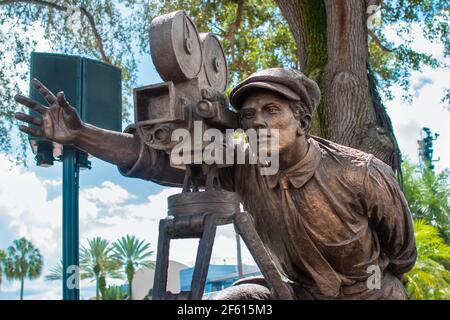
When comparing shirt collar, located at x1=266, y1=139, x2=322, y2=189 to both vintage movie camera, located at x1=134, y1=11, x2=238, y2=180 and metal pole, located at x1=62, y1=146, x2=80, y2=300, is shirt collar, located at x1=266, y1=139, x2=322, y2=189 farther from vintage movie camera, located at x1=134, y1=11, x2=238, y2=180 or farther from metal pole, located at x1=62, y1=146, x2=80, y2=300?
metal pole, located at x1=62, y1=146, x2=80, y2=300

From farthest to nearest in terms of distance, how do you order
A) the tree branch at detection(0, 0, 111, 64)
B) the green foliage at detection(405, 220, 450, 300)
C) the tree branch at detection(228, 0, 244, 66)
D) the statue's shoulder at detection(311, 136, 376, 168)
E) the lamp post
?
1. the green foliage at detection(405, 220, 450, 300)
2. the tree branch at detection(0, 0, 111, 64)
3. the tree branch at detection(228, 0, 244, 66)
4. the lamp post
5. the statue's shoulder at detection(311, 136, 376, 168)

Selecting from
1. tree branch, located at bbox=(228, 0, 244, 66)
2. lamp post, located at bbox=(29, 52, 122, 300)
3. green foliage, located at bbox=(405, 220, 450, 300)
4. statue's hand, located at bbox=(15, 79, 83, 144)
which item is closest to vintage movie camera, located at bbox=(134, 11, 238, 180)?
statue's hand, located at bbox=(15, 79, 83, 144)

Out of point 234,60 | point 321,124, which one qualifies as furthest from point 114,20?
point 321,124

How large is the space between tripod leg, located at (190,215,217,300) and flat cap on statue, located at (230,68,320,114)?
2.02 ft

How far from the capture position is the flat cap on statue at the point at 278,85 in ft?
8.75

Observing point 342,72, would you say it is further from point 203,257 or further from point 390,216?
point 203,257

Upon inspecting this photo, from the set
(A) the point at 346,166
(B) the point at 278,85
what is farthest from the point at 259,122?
(A) the point at 346,166

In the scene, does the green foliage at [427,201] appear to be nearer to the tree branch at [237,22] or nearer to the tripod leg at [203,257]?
the tree branch at [237,22]

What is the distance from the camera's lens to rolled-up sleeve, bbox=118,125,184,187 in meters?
2.80

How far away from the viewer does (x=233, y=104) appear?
2846 mm

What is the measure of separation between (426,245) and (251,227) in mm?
11285

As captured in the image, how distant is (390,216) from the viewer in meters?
2.87
